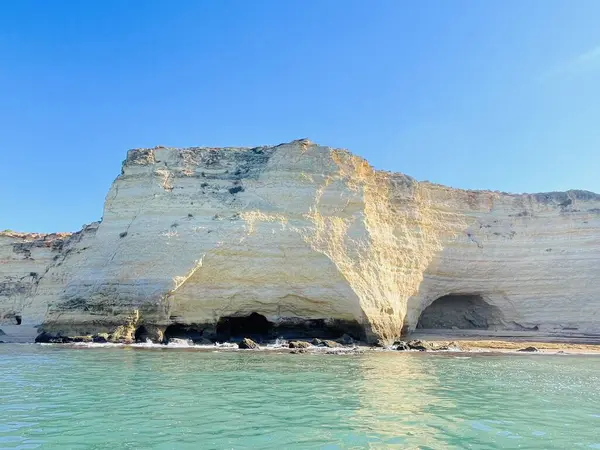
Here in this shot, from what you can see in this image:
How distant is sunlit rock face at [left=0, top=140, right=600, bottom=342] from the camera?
75.2 ft

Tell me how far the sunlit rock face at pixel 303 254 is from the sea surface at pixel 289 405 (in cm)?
792

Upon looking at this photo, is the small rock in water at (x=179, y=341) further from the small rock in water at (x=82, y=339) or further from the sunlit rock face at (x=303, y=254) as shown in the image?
the small rock in water at (x=82, y=339)

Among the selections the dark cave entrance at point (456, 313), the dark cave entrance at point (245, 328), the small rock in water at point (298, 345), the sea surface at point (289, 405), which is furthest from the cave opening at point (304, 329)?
the sea surface at point (289, 405)

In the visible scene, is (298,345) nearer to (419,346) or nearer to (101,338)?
(419,346)

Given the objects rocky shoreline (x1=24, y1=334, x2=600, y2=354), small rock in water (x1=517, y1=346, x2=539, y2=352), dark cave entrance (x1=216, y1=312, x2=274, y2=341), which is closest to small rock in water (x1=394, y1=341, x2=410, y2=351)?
rocky shoreline (x1=24, y1=334, x2=600, y2=354)

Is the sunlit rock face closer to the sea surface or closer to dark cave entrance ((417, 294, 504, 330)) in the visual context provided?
dark cave entrance ((417, 294, 504, 330))

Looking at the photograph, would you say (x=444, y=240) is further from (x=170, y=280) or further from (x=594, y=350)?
(x=170, y=280)

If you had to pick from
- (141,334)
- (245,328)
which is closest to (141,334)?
(141,334)

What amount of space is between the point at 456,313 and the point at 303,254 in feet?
40.8

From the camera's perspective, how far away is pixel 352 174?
26.6 m

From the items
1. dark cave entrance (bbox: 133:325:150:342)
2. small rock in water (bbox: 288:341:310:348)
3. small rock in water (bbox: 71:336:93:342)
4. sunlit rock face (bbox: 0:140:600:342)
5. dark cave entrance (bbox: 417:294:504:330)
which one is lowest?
small rock in water (bbox: 288:341:310:348)

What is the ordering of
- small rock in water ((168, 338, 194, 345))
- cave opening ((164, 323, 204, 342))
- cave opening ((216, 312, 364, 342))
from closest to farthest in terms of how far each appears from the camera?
small rock in water ((168, 338, 194, 345))
cave opening ((164, 323, 204, 342))
cave opening ((216, 312, 364, 342))

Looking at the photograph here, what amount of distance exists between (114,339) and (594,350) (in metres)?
20.4

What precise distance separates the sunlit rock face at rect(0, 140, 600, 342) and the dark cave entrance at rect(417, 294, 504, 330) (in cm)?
12
